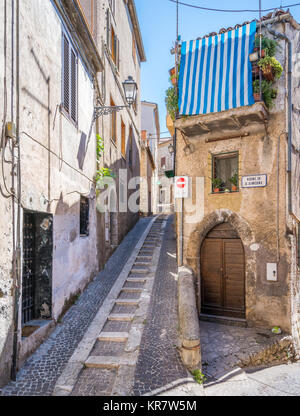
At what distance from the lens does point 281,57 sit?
24.6ft

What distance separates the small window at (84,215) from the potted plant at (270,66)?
5537 millimetres

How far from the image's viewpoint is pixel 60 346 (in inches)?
192

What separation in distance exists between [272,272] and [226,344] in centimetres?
216

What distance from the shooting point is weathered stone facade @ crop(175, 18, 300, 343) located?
23.8 ft

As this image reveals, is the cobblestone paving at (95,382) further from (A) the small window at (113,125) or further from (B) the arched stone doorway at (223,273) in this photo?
(A) the small window at (113,125)

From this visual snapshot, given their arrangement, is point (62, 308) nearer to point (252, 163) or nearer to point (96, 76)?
point (252, 163)

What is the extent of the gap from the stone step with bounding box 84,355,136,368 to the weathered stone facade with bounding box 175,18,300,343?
403cm

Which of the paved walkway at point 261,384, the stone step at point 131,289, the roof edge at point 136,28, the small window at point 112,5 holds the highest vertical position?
the roof edge at point 136,28

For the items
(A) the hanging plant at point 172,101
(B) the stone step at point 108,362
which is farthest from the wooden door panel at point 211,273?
(B) the stone step at point 108,362

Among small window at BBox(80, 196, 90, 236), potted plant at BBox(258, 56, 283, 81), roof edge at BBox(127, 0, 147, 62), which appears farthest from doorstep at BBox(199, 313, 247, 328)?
roof edge at BBox(127, 0, 147, 62)

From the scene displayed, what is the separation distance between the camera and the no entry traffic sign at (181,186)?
8117mm

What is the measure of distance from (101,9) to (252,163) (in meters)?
6.83

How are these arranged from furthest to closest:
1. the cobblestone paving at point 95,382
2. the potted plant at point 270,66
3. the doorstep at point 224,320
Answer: the doorstep at point 224,320, the potted plant at point 270,66, the cobblestone paving at point 95,382
